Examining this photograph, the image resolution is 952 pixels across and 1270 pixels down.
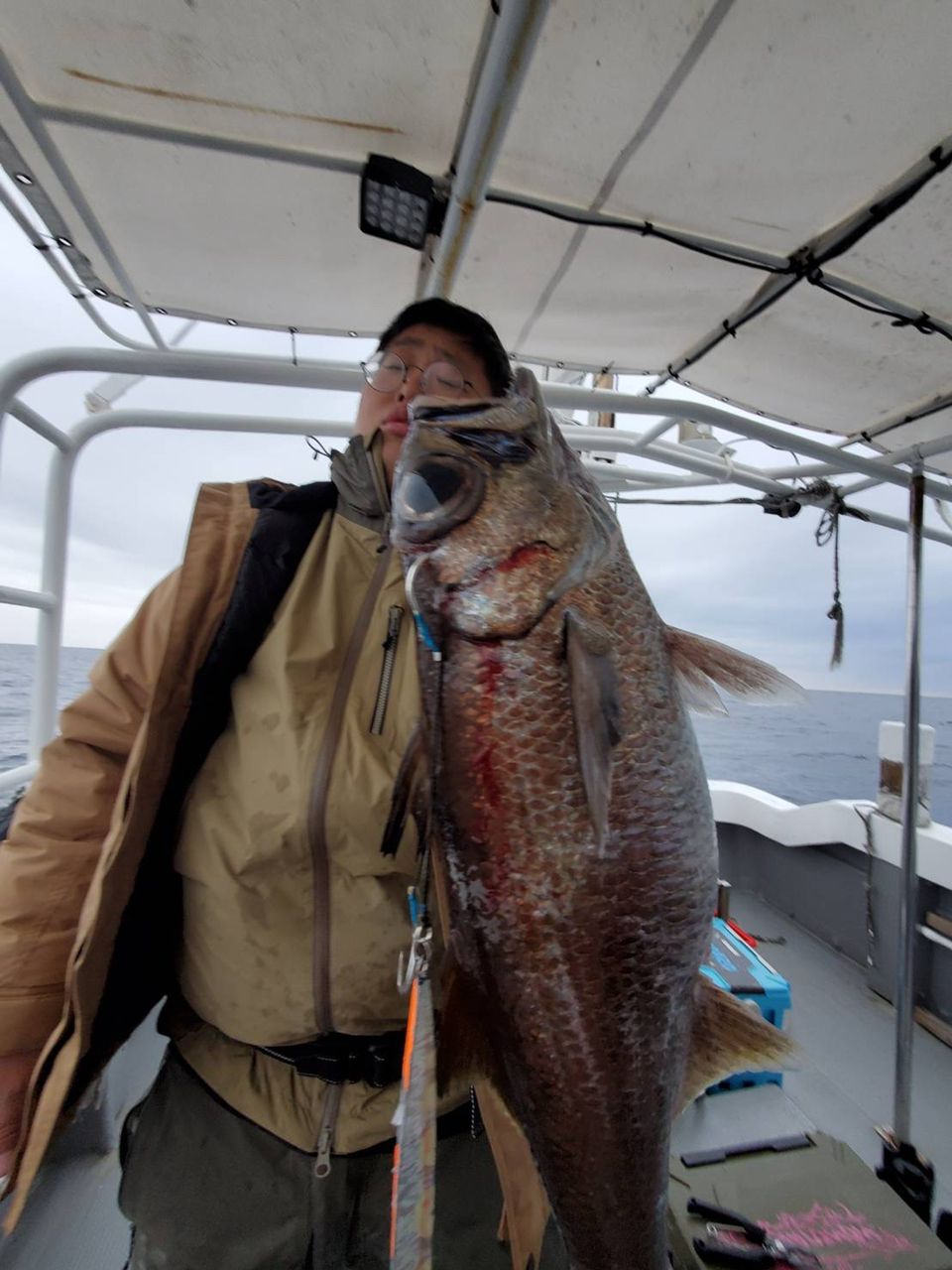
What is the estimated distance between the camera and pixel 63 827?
138 cm

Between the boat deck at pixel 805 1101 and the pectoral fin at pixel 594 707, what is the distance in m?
0.80

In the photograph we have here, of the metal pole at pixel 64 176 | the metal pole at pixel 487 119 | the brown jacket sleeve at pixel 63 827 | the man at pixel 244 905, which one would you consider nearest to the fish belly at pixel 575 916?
the man at pixel 244 905

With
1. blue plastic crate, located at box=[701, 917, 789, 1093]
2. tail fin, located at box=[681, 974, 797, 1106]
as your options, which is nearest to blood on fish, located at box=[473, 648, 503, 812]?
tail fin, located at box=[681, 974, 797, 1106]

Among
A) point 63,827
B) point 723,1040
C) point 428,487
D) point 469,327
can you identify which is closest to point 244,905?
point 63,827

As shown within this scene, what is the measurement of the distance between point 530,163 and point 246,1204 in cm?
285

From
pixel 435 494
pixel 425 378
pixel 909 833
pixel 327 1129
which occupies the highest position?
pixel 425 378

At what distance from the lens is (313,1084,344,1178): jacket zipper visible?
142 centimetres

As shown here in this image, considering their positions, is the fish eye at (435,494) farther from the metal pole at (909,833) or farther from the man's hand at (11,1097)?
the metal pole at (909,833)

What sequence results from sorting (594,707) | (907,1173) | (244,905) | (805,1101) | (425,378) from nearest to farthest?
(594,707) → (244,905) → (425,378) → (907,1173) → (805,1101)

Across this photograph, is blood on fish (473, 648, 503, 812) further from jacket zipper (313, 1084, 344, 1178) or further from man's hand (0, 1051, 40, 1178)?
man's hand (0, 1051, 40, 1178)

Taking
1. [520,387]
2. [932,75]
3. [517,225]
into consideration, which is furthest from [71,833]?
[932,75]

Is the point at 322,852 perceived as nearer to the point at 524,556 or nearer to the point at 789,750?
the point at 524,556

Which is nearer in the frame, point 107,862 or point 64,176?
point 107,862

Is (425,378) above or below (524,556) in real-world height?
above
